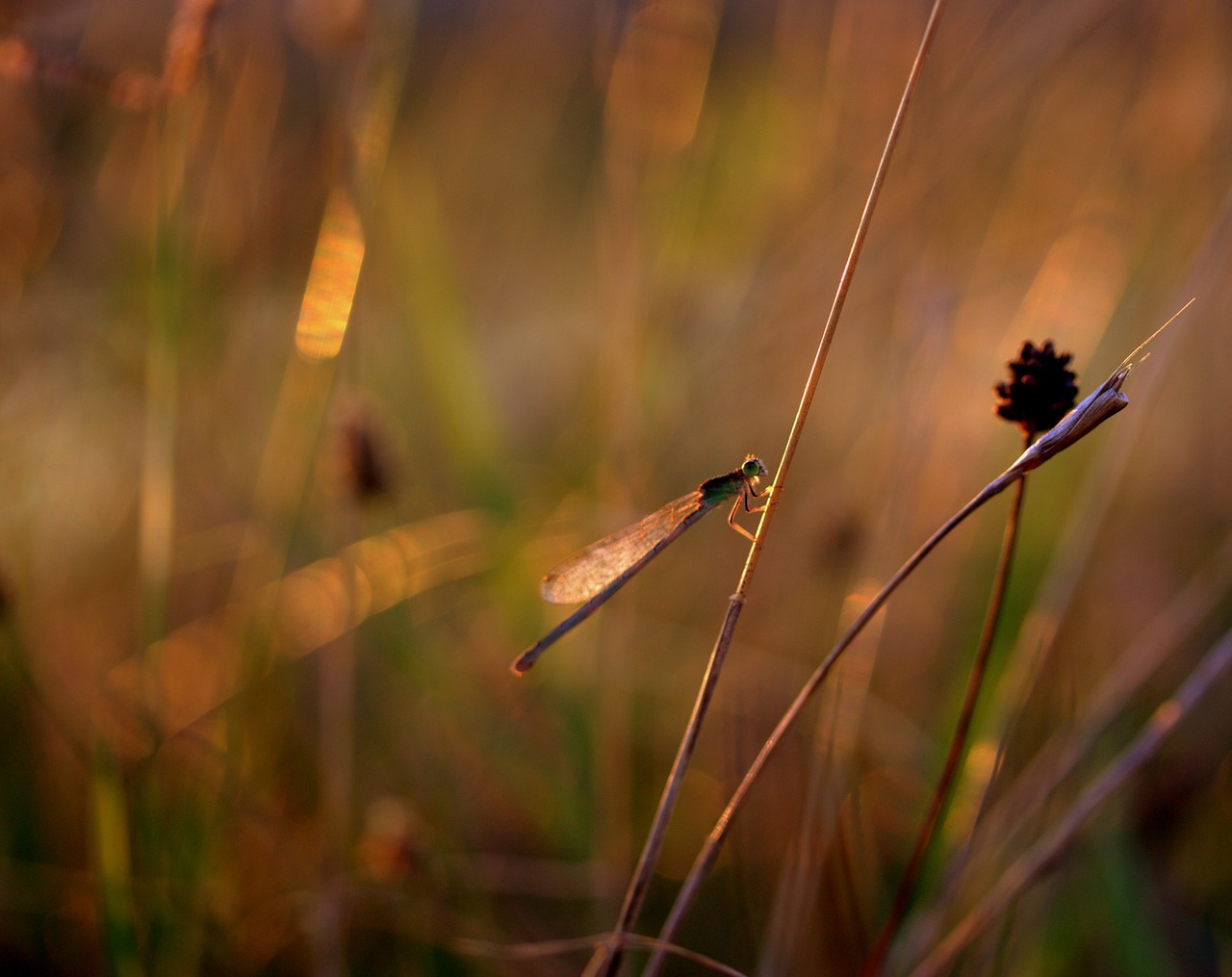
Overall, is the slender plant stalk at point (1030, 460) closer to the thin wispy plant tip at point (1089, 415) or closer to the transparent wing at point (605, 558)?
the thin wispy plant tip at point (1089, 415)

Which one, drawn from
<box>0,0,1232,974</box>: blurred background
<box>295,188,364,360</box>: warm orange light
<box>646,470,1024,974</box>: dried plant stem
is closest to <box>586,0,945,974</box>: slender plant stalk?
<box>646,470,1024,974</box>: dried plant stem

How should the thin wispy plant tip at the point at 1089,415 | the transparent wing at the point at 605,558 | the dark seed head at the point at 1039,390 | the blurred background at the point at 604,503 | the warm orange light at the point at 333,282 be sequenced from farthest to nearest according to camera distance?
the warm orange light at the point at 333,282, the blurred background at the point at 604,503, the transparent wing at the point at 605,558, the dark seed head at the point at 1039,390, the thin wispy plant tip at the point at 1089,415

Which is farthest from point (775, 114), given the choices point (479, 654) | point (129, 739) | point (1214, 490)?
point (129, 739)

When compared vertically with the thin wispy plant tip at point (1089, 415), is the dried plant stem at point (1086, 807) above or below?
below

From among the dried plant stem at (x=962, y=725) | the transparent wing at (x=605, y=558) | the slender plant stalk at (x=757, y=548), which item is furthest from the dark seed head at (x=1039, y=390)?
the transparent wing at (x=605, y=558)

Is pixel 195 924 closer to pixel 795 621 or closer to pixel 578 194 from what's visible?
pixel 795 621

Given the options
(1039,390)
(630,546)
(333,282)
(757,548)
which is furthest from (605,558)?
(333,282)
